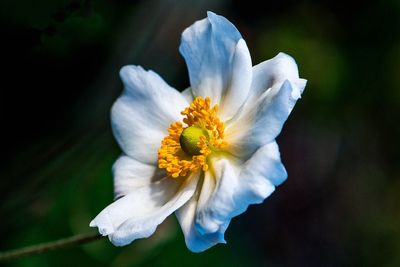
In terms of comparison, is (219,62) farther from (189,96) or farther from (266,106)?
(266,106)

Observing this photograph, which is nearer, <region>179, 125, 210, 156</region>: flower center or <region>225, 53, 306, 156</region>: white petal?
<region>225, 53, 306, 156</region>: white petal

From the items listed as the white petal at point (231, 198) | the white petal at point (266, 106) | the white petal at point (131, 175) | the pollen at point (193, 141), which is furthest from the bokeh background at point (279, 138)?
the white petal at point (231, 198)

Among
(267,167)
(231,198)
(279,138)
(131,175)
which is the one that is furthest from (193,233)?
(279,138)

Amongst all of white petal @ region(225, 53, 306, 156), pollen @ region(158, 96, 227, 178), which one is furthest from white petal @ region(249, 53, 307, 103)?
pollen @ region(158, 96, 227, 178)

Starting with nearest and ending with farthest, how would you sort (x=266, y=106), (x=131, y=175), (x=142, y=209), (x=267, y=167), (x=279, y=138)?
(x=267, y=167)
(x=266, y=106)
(x=142, y=209)
(x=131, y=175)
(x=279, y=138)

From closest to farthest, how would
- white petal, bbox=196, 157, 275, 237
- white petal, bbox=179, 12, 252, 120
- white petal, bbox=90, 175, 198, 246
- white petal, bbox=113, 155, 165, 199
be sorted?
white petal, bbox=196, 157, 275, 237, white petal, bbox=90, 175, 198, 246, white petal, bbox=179, 12, 252, 120, white petal, bbox=113, 155, 165, 199

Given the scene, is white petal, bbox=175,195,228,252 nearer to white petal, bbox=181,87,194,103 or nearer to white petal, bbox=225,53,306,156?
white petal, bbox=225,53,306,156
